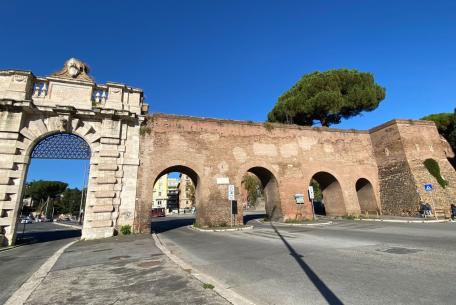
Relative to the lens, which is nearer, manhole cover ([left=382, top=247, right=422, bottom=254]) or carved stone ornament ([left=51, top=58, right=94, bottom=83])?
manhole cover ([left=382, top=247, right=422, bottom=254])

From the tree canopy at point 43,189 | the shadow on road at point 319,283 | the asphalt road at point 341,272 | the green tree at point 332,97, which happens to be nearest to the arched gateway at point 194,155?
the green tree at point 332,97

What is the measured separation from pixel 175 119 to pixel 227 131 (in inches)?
144

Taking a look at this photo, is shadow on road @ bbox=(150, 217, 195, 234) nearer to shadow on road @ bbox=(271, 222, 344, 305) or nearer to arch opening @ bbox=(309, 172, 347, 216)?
shadow on road @ bbox=(271, 222, 344, 305)

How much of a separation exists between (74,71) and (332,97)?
2071cm

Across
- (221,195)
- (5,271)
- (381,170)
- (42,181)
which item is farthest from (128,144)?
(42,181)

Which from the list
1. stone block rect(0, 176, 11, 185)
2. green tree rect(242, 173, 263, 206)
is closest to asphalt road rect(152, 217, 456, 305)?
stone block rect(0, 176, 11, 185)

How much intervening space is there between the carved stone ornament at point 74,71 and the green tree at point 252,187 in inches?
1320

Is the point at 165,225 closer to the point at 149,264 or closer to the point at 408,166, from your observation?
the point at 149,264

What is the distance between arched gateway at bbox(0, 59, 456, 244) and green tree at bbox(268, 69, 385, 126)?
4352mm

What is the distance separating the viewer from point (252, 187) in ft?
161

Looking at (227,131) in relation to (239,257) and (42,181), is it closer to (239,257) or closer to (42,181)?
(239,257)

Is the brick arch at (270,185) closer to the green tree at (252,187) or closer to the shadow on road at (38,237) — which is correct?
the shadow on road at (38,237)

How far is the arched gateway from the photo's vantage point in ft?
41.7

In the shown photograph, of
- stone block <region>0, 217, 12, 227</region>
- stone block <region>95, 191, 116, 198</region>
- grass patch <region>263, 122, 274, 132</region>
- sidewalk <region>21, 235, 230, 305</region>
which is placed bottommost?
sidewalk <region>21, 235, 230, 305</region>
